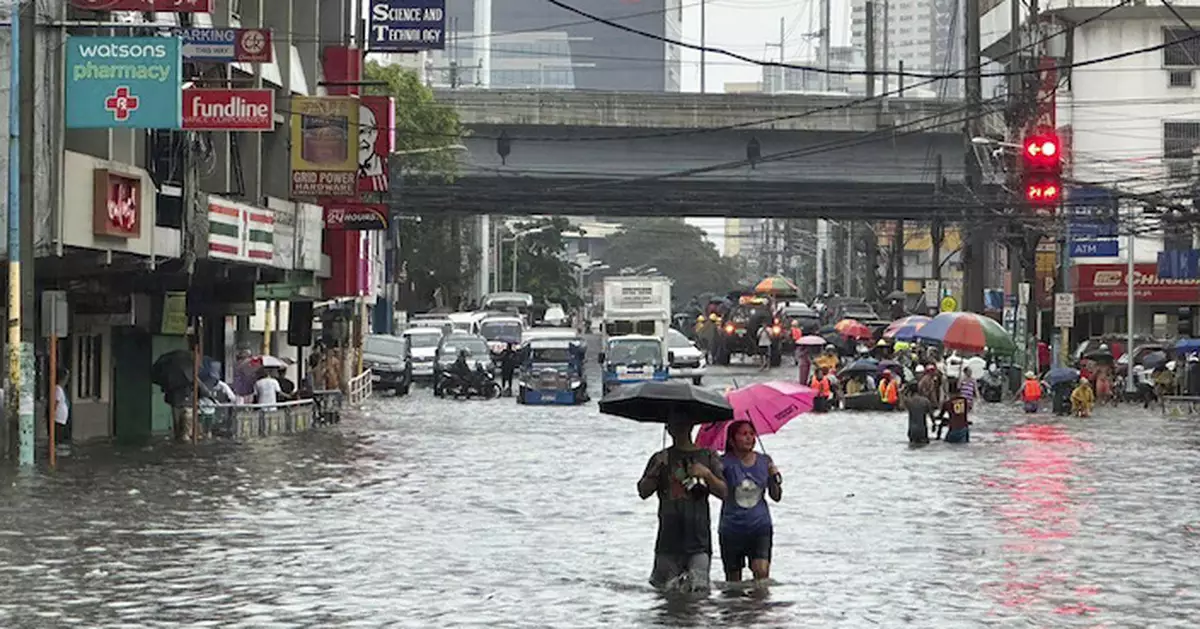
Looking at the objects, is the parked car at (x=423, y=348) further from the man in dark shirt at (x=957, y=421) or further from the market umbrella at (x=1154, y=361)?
the man in dark shirt at (x=957, y=421)

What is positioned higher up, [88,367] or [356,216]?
[356,216]

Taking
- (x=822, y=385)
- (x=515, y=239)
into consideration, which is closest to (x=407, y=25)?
(x=822, y=385)

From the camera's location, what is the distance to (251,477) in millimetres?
30812

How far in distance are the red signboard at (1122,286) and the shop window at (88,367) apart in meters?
46.3

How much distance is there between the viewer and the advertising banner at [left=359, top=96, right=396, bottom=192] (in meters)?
48.4

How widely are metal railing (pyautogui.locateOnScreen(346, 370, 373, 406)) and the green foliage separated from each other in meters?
14.0

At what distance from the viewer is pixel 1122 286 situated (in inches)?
3179

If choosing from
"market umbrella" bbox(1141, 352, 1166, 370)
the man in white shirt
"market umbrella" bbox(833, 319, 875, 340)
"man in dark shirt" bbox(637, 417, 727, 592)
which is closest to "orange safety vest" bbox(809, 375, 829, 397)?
"market umbrella" bbox(1141, 352, 1166, 370)

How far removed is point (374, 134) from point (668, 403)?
1289 inches

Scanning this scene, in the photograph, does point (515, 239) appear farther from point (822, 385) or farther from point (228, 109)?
point (228, 109)

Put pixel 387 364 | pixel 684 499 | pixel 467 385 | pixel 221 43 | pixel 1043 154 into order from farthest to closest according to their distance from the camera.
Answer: pixel 387 364, pixel 467 385, pixel 221 43, pixel 1043 154, pixel 684 499

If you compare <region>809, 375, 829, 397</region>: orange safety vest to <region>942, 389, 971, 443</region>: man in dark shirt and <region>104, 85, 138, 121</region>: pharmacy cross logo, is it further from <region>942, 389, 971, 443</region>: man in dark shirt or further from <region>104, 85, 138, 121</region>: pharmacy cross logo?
<region>104, 85, 138, 121</region>: pharmacy cross logo

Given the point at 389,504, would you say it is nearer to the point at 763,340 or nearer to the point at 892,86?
the point at 763,340

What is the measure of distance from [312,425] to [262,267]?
3835 millimetres
